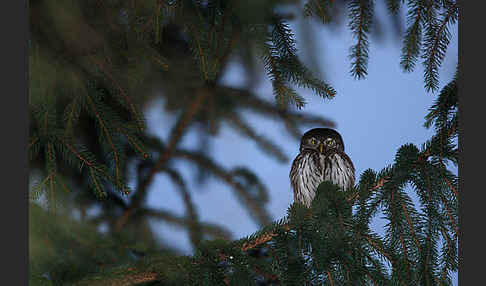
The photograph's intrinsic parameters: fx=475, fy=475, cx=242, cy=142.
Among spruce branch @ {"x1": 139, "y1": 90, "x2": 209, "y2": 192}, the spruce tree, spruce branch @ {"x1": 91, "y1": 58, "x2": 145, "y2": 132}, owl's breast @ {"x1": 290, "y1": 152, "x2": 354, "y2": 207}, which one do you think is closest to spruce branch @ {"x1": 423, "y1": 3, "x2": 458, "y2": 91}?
the spruce tree

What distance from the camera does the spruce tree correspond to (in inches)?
36.6

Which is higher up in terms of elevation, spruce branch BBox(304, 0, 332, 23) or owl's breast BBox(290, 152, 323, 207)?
spruce branch BBox(304, 0, 332, 23)

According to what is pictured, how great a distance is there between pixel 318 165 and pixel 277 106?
0.61m

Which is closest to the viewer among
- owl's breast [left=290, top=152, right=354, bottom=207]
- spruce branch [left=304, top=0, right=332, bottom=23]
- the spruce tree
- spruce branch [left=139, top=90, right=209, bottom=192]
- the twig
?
the spruce tree

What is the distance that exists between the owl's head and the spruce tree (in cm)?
45

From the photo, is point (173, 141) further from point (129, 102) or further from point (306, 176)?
point (129, 102)

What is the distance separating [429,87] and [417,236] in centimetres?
52

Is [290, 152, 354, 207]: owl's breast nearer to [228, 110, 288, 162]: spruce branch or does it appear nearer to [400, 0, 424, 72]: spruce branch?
[228, 110, 288, 162]: spruce branch

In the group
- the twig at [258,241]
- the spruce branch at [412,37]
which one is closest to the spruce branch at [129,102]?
the twig at [258,241]

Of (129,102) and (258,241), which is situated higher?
(129,102)

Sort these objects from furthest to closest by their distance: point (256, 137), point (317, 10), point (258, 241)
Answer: point (256, 137) → point (317, 10) → point (258, 241)

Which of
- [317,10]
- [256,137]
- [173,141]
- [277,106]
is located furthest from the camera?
[173,141]

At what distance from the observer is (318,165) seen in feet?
5.97

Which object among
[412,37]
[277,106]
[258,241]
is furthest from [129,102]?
[412,37]
